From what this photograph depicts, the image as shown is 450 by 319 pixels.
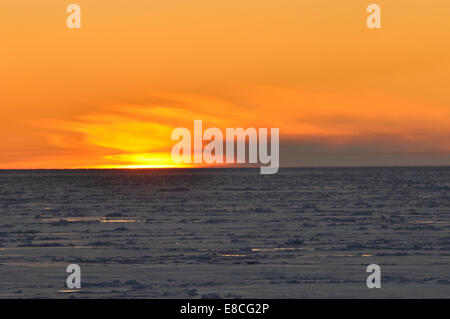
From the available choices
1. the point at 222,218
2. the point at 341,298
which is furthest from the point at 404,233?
the point at 341,298

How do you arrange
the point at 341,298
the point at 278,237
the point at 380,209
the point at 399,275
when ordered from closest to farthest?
the point at 341,298 → the point at 399,275 → the point at 278,237 → the point at 380,209

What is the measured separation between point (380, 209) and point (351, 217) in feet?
25.2

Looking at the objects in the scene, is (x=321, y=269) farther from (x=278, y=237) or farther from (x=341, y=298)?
(x=278, y=237)

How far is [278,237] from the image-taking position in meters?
31.6

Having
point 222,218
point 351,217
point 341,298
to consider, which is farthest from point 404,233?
point 341,298

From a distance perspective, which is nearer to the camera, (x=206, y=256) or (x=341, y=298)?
(x=341, y=298)

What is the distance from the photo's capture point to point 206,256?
25.2 m

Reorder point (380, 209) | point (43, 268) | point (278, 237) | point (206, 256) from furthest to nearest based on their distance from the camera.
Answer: point (380, 209) → point (278, 237) → point (206, 256) → point (43, 268)

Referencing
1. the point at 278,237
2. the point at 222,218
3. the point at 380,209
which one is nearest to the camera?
the point at 278,237

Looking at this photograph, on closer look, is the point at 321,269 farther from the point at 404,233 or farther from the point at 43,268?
the point at 404,233

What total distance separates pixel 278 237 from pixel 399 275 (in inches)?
423

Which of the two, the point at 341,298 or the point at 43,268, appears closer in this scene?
the point at 341,298

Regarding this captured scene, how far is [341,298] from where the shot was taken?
59.7 ft

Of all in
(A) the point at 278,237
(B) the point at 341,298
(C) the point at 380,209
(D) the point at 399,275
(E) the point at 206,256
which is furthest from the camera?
(C) the point at 380,209
